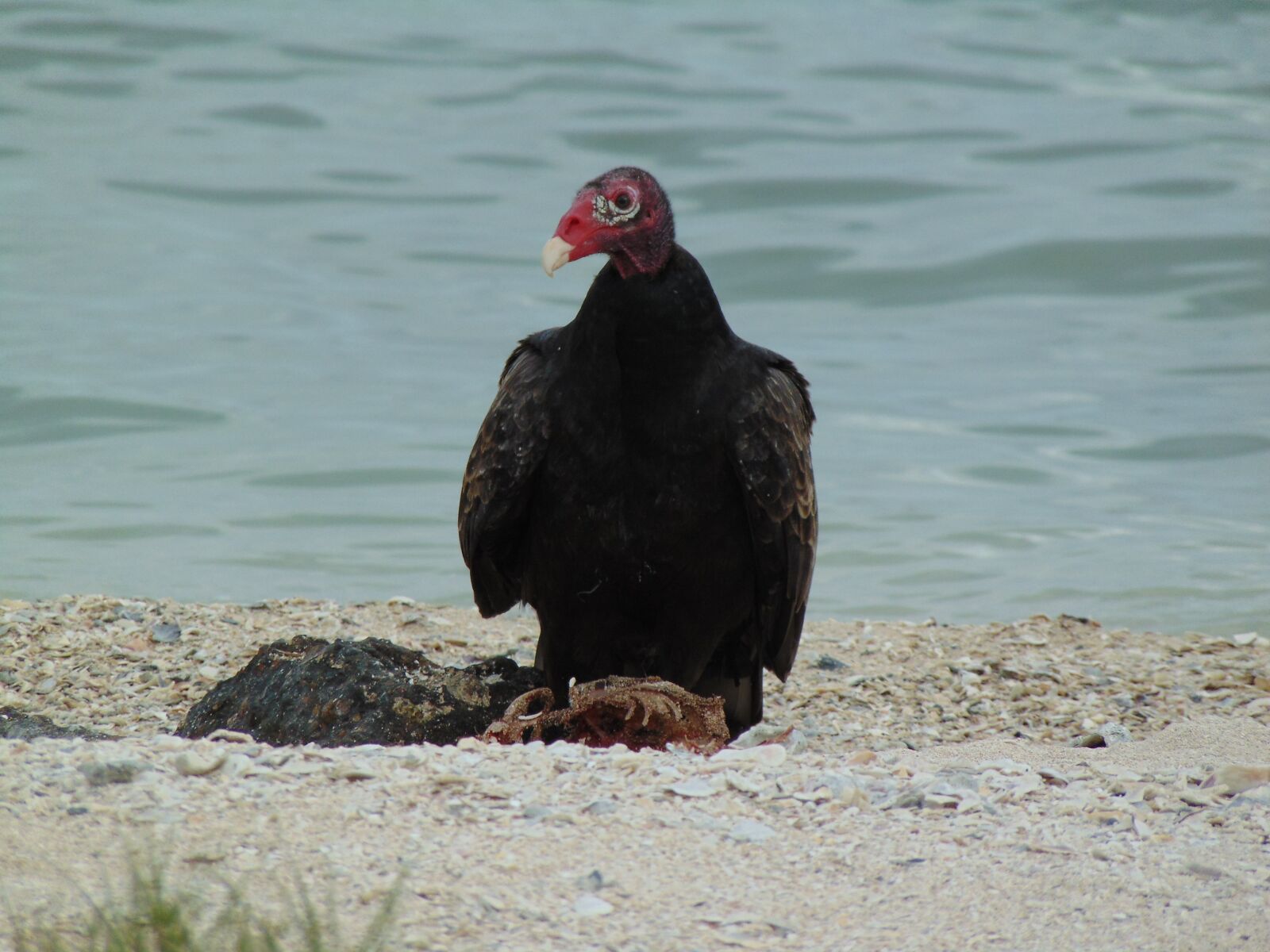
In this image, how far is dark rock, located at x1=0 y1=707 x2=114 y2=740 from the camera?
4.51 m

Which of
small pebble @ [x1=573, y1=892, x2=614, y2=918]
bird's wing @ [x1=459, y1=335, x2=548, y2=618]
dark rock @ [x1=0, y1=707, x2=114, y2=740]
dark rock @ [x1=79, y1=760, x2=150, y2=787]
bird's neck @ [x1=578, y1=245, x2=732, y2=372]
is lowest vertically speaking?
dark rock @ [x1=0, y1=707, x2=114, y2=740]

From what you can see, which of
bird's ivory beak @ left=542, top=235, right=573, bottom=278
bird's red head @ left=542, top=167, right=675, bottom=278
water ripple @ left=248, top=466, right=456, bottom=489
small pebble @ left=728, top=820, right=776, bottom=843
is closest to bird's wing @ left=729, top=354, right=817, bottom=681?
bird's red head @ left=542, top=167, right=675, bottom=278

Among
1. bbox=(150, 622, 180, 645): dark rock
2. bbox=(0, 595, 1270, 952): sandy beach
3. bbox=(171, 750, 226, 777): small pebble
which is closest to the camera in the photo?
bbox=(0, 595, 1270, 952): sandy beach

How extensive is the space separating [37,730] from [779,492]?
229 centimetres

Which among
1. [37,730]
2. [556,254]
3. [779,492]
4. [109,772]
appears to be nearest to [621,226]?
[556,254]

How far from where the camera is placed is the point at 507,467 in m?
4.67

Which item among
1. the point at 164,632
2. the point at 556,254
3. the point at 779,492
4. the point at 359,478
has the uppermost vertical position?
the point at 556,254

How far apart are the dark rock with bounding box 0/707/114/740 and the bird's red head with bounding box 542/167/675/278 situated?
194 cm

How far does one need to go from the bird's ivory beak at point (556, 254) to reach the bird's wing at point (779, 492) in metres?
0.66

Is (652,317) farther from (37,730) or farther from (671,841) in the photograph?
(37,730)

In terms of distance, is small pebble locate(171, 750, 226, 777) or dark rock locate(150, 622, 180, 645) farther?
dark rock locate(150, 622, 180, 645)

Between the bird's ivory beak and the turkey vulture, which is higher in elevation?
the bird's ivory beak

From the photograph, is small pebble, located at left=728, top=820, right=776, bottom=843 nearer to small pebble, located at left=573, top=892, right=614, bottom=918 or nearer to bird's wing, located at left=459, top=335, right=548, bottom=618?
small pebble, located at left=573, top=892, right=614, bottom=918

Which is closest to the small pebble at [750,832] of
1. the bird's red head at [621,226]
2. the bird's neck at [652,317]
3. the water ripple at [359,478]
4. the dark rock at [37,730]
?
the bird's neck at [652,317]
